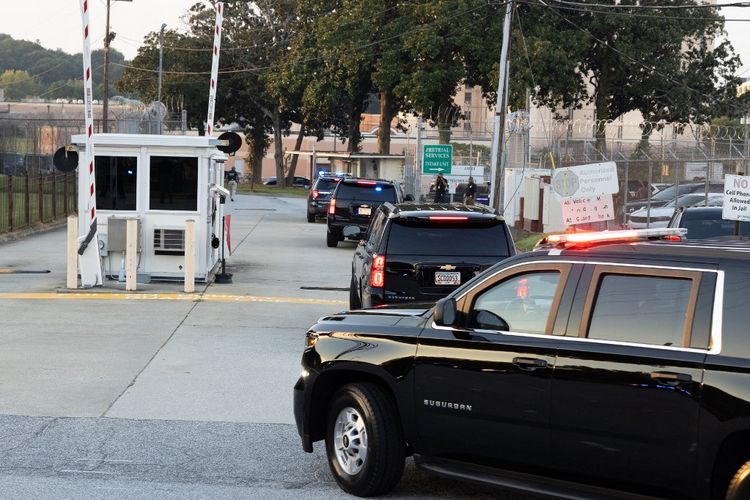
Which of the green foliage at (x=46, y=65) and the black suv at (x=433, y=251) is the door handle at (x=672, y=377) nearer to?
the black suv at (x=433, y=251)

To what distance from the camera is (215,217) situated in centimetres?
2003

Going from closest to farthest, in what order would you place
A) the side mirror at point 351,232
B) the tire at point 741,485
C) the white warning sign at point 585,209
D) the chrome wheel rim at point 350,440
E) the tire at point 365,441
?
the tire at point 741,485, the tire at point 365,441, the chrome wheel rim at point 350,440, the side mirror at point 351,232, the white warning sign at point 585,209

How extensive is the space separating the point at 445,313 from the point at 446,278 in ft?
17.9

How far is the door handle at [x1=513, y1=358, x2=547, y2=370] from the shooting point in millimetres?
6191

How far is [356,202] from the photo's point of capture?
29.0 metres

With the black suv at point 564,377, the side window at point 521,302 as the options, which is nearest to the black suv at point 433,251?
the black suv at point 564,377

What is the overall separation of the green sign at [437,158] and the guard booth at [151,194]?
29.8 metres

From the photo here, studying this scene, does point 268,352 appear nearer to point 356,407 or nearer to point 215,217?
point 356,407

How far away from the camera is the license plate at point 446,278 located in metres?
12.1

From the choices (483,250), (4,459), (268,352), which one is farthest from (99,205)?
(4,459)

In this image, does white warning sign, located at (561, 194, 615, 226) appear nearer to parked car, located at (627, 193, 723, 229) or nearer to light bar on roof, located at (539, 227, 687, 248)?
parked car, located at (627, 193, 723, 229)

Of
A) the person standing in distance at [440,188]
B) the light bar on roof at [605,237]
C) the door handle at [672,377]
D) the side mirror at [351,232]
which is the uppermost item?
the light bar on roof at [605,237]

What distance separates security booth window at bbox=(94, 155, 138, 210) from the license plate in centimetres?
784

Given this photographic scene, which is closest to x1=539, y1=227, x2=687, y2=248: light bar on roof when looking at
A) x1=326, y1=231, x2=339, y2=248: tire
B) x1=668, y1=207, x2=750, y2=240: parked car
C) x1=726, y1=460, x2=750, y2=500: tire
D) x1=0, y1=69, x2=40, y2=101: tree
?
x1=726, y1=460, x2=750, y2=500: tire
